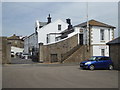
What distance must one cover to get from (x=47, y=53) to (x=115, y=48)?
14841 millimetres

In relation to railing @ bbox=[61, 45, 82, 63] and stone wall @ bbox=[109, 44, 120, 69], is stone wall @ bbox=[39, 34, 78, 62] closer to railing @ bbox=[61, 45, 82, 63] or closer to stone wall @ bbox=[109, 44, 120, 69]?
railing @ bbox=[61, 45, 82, 63]

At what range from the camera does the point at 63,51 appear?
32156mm

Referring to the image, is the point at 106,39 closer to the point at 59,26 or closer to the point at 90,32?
the point at 90,32

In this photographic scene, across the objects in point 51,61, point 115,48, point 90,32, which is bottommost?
point 51,61

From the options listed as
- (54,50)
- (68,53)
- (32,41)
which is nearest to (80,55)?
(68,53)

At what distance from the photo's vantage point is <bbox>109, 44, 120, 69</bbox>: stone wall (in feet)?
63.1

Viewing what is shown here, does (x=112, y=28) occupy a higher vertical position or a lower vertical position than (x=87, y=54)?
higher

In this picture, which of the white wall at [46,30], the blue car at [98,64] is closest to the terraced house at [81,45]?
the blue car at [98,64]

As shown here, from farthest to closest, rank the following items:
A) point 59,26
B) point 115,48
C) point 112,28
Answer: point 59,26, point 112,28, point 115,48

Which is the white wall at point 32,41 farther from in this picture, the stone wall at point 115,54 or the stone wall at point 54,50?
the stone wall at point 115,54

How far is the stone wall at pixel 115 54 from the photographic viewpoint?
19.2 m

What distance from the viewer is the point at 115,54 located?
19.8m

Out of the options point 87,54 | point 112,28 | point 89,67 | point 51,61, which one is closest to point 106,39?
point 112,28

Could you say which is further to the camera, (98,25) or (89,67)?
(98,25)
